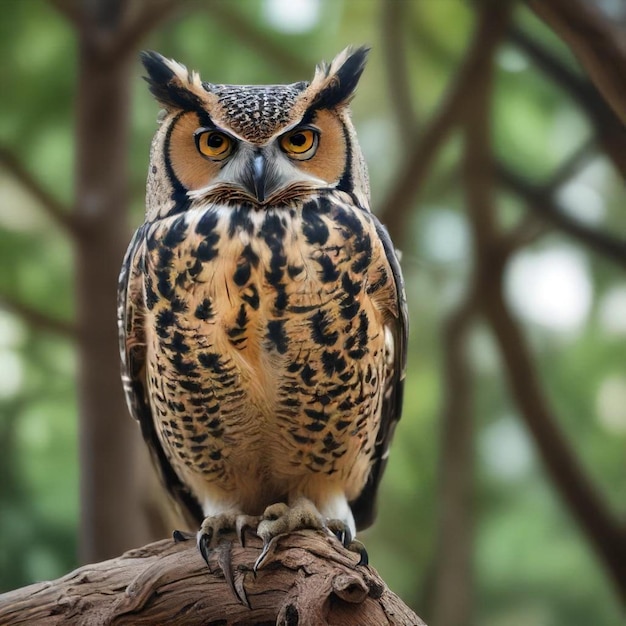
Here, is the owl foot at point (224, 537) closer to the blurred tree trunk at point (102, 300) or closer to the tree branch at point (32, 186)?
the blurred tree trunk at point (102, 300)

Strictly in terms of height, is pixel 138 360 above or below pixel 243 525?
above

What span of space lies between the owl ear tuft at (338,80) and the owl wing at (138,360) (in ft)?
1.26

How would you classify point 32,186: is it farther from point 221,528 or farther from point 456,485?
point 456,485

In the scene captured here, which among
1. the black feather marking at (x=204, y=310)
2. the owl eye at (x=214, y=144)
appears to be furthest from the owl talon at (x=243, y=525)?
the owl eye at (x=214, y=144)

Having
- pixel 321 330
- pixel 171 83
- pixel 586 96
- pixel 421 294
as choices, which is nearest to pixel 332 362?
pixel 321 330

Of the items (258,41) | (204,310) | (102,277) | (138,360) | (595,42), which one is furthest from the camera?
(258,41)

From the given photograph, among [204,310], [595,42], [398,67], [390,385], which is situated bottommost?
[390,385]

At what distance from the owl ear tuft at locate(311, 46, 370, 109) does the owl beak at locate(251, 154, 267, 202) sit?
0.17 metres

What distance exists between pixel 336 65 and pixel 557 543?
194cm

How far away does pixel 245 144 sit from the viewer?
1.31m

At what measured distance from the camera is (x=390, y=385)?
5.47ft

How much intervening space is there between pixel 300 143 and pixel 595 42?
0.47m

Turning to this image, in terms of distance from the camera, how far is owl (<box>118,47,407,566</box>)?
132cm

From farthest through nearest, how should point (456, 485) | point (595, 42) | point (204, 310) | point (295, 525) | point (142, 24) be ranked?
1. point (456, 485)
2. point (142, 24)
3. point (295, 525)
4. point (204, 310)
5. point (595, 42)
